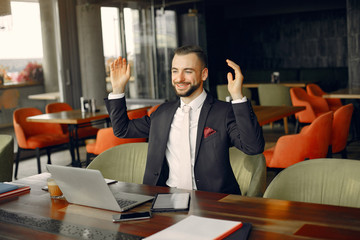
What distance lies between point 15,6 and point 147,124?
547 centimetres

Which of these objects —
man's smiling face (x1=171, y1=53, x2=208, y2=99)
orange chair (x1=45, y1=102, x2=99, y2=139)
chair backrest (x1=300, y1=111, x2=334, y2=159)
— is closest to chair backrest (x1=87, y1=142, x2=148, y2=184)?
man's smiling face (x1=171, y1=53, x2=208, y2=99)

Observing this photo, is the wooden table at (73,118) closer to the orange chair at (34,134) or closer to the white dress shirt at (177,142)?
the orange chair at (34,134)

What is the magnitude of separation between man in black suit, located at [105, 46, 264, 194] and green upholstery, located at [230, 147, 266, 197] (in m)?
0.10

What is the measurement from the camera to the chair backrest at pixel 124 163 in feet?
9.76

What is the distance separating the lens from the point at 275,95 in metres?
8.75

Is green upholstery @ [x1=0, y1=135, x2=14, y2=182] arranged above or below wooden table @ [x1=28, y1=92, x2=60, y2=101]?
below

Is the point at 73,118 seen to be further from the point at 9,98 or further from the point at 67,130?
the point at 9,98

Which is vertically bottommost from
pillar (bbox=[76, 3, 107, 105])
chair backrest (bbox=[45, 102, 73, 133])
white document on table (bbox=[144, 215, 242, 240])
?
white document on table (bbox=[144, 215, 242, 240])

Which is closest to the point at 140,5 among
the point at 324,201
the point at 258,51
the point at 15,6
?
the point at 15,6

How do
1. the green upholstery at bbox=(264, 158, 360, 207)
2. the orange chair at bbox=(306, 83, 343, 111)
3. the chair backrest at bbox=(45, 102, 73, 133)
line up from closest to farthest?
the green upholstery at bbox=(264, 158, 360, 207) → the chair backrest at bbox=(45, 102, 73, 133) → the orange chair at bbox=(306, 83, 343, 111)

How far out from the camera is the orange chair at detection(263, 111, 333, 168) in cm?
411

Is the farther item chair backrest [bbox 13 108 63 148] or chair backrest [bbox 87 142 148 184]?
chair backrest [bbox 13 108 63 148]

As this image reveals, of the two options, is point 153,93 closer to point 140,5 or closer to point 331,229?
point 140,5

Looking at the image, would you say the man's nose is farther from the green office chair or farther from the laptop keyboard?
the green office chair
